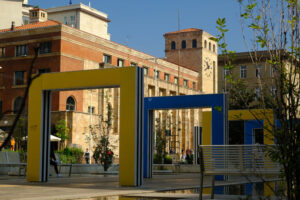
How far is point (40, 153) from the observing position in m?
16.2

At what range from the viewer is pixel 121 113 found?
1498cm

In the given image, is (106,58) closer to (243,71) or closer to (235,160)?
(243,71)

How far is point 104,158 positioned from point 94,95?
31.1 m

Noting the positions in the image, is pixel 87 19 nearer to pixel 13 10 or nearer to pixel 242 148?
pixel 13 10

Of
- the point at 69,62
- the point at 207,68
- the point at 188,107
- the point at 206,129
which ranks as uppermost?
the point at 207,68

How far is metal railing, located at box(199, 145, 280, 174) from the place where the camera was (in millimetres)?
8648

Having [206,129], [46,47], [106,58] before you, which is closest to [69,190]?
[206,129]

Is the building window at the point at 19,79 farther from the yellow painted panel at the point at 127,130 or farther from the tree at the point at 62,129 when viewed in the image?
the tree at the point at 62,129

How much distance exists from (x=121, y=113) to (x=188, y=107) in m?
6.42

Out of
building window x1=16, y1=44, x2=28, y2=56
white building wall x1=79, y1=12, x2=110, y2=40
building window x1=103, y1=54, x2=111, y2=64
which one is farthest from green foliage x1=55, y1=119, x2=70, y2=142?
white building wall x1=79, y1=12, x2=110, y2=40

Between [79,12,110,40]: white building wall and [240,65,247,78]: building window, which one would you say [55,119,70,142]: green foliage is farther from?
[79,12,110,40]: white building wall

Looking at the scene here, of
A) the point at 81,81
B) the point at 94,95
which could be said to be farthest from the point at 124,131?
the point at 94,95

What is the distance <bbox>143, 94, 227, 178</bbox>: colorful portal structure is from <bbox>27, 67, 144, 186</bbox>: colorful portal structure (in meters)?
5.28

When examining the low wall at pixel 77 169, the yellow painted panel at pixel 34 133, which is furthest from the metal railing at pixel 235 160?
the low wall at pixel 77 169
